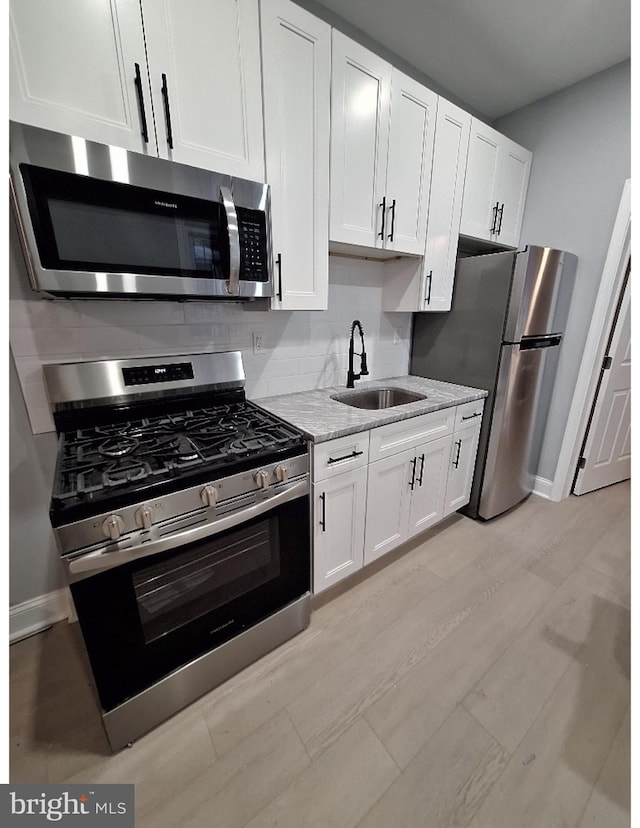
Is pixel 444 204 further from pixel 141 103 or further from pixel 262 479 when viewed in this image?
pixel 262 479

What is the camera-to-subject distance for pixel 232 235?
1.21 m

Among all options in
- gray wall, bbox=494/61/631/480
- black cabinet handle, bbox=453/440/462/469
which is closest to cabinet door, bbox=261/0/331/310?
black cabinet handle, bbox=453/440/462/469

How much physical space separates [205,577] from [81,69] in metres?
1.59

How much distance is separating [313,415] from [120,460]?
2.64ft

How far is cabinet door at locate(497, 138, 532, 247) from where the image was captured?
219 cm

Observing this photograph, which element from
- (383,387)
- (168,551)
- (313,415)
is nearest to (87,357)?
(168,551)

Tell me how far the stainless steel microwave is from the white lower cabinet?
82 centimetres

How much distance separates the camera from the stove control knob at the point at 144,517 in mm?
931

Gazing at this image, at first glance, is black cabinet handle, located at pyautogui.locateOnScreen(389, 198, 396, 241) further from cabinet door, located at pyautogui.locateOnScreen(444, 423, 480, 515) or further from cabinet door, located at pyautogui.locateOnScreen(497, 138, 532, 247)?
cabinet door, located at pyautogui.locateOnScreen(444, 423, 480, 515)

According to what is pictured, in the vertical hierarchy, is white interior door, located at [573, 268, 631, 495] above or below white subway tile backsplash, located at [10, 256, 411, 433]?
below

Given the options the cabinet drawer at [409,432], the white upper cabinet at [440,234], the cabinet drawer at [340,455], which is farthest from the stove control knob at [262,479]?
the white upper cabinet at [440,234]

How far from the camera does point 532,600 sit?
5.58ft

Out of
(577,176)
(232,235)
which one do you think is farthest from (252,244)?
(577,176)

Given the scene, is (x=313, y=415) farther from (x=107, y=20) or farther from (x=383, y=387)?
(x=107, y=20)
